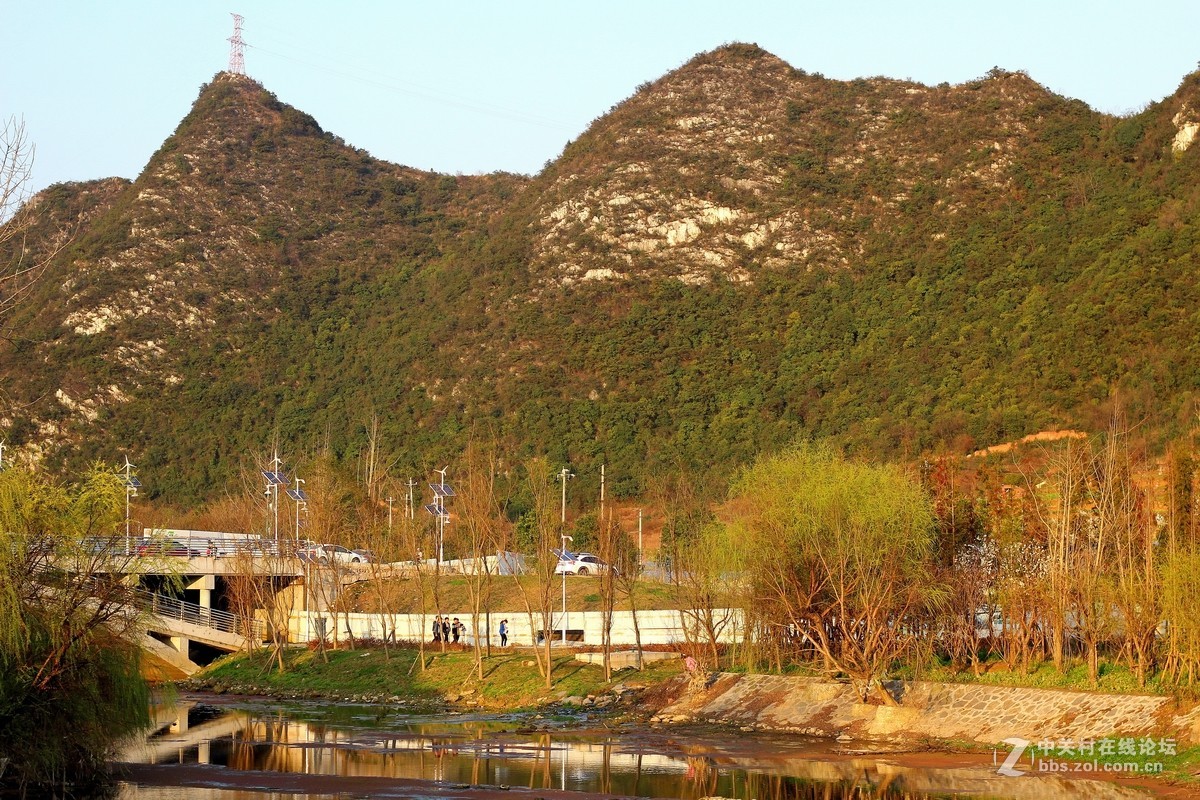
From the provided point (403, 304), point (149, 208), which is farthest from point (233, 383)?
point (149, 208)

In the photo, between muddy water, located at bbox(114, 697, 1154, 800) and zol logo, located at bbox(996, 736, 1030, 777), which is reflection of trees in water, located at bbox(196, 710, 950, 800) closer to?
muddy water, located at bbox(114, 697, 1154, 800)

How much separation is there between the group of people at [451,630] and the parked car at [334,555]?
5710 mm

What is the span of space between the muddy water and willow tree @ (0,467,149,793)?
1.79 metres

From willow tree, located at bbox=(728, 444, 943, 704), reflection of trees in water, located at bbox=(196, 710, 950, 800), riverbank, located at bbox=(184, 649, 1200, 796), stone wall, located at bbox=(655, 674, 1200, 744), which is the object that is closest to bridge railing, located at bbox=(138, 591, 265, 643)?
riverbank, located at bbox=(184, 649, 1200, 796)

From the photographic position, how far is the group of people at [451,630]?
→ 5731cm

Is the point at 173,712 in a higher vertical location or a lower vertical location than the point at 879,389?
lower

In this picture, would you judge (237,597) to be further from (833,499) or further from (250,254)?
(250,254)

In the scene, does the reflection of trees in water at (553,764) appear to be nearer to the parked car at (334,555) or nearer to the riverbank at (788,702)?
the riverbank at (788,702)

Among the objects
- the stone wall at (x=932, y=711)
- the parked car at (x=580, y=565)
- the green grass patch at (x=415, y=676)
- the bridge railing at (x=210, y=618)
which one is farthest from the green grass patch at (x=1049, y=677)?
the bridge railing at (x=210, y=618)

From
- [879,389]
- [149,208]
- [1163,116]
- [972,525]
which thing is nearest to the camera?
[972,525]

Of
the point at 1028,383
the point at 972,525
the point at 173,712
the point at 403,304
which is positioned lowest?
the point at 173,712

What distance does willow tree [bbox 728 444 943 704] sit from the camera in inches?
1540

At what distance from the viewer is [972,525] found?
46875 millimetres

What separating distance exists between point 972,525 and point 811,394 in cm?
4414
